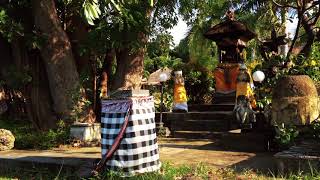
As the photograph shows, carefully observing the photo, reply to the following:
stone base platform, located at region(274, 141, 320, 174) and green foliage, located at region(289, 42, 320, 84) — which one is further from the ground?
green foliage, located at region(289, 42, 320, 84)

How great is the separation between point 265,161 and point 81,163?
3.09 metres

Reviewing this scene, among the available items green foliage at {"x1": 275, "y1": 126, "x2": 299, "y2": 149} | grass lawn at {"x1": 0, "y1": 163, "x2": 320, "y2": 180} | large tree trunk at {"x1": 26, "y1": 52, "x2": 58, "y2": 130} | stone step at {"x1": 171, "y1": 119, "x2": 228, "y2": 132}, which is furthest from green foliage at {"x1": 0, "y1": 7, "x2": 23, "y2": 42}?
green foliage at {"x1": 275, "y1": 126, "x2": 299, "y2": 149}

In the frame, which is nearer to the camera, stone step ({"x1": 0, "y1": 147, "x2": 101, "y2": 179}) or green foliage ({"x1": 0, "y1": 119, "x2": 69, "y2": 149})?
stone step ({"x1": 0, "y1": 147, "x2": 101, "y2": 179})

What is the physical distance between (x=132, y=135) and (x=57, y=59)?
5.77 meters

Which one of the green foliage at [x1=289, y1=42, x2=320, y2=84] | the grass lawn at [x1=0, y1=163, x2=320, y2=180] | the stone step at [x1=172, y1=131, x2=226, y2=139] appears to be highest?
the green foliage at [x1=289, y1=42, x2=320, y2=84]

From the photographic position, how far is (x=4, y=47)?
12.4 m

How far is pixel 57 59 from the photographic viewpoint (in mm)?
11250

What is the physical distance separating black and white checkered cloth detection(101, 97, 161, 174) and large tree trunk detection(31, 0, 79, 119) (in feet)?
16.6

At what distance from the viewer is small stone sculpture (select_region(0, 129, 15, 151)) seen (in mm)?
10109

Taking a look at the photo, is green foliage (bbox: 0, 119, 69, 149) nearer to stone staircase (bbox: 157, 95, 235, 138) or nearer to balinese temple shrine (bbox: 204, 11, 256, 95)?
stone staircase (bbox: 157, 95, 235, 138)

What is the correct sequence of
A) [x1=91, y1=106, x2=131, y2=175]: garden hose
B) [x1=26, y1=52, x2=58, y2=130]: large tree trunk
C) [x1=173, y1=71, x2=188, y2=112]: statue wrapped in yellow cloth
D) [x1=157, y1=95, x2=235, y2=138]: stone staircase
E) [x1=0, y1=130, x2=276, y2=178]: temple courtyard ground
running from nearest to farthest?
1. [x1=91, y1=106, x2=131, y2=175]: garden hose
2. [x1=0, y1=130, x2=276, y2=178]: temple courtyard ground
3. [x1=26, y1=52, x2=58, y2=130]: large tree trunk
4. [x1=157, y1=95, x2=235, y2=138]: stone staircase
5. [x1=173, y1=71, x2=188, y2=112]: statue wrapped in yellow cloth

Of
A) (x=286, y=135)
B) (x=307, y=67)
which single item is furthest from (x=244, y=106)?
(x=286, y=135)

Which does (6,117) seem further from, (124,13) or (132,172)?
(132,172)

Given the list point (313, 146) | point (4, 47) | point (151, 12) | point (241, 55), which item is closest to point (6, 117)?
point (4, 47)
